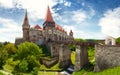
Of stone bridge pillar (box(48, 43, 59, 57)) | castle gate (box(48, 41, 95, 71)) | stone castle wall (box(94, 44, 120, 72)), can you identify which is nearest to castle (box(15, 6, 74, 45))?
castle gate (box(48, 41, 95, 71))

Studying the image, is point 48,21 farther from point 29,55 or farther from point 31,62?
point 31,62

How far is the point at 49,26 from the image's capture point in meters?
94.9

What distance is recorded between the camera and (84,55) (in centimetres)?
5828

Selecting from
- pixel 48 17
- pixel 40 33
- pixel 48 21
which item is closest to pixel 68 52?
pixel 40 33

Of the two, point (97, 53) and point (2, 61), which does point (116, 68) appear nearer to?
point (97, 53)

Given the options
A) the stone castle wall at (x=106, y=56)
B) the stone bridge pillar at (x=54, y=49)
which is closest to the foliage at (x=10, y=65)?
the stone bridge pillar at (x=54, y=49)

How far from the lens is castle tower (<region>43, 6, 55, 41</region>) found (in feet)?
305

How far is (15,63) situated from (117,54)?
27944 millimetres

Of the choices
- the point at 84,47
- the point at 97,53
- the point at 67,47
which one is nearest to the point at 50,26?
the point at 67,47

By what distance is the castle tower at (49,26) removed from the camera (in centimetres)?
9294

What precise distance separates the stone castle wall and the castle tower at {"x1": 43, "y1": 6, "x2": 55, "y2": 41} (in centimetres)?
4432

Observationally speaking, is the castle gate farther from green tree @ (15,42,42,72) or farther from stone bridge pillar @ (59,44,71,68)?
green tree @ (15,42,42,72)

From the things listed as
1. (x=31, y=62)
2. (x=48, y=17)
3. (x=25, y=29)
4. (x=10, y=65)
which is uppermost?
(x=48, y=17)

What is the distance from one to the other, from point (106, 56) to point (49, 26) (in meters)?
48.6
